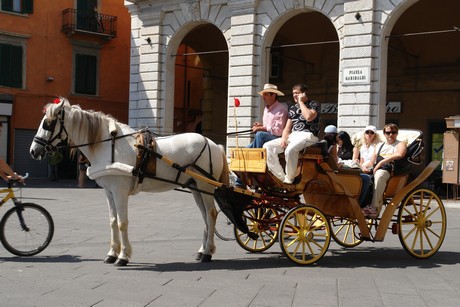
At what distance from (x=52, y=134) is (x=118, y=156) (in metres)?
0.80

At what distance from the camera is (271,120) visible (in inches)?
305

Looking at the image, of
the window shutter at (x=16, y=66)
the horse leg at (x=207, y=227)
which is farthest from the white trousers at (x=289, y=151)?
the window shutter at (x=16, y=66)

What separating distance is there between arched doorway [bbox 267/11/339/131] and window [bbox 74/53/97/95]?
8014 millimetres

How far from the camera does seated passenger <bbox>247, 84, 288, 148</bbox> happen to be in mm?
7688

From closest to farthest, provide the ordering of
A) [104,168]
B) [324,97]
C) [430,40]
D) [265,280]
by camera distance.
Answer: [265,280] < [104,168] < [430,40] < [324,97]

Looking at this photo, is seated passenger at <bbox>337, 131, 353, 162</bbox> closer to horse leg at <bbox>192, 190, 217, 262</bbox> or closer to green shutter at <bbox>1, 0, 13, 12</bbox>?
horse leg at <bbox>192, 190, 217, 262</bbox>

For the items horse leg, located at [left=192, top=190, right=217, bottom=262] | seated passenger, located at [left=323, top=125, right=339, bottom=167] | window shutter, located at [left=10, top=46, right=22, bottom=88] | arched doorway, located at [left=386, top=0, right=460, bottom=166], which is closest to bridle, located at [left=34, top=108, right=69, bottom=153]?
horse leg, located at [left=192, top=190, right=217, bottom=262]

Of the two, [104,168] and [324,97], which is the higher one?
[324,97]

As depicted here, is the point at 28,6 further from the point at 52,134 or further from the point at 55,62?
the point at 52,134

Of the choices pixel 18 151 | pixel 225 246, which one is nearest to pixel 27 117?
pixel 18 151

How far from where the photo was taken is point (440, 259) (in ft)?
25.9

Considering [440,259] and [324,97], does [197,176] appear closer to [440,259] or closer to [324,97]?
[440,259]

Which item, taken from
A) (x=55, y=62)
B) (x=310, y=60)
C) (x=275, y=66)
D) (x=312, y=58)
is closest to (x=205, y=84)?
(x=275, y=66)

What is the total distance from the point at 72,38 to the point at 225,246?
21.0 m
